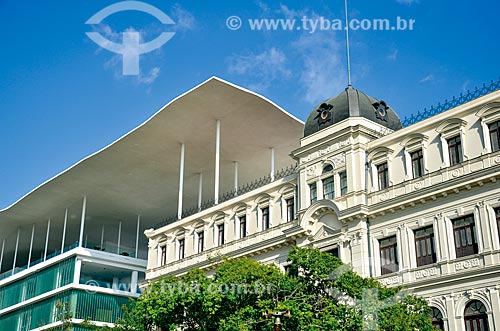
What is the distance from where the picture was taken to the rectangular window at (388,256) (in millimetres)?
30438

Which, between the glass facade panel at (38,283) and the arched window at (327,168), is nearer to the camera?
the arched window at (327,168)

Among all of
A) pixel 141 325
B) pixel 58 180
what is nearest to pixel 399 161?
pixel 141 325

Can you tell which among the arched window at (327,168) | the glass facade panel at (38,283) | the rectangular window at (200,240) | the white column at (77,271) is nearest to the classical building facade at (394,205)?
the arched window at (327,168)

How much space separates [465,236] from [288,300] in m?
8.21

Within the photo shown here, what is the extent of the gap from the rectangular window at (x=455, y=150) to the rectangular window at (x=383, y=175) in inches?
134

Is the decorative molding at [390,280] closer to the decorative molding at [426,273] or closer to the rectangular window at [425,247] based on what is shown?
the decorative molding at [426,273]

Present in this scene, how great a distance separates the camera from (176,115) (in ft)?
146

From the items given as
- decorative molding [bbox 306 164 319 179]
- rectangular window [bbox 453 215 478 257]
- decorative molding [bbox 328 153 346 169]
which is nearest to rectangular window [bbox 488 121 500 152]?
rectangular window [bbox 453 215 478 257]

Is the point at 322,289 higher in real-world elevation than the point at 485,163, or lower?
lower

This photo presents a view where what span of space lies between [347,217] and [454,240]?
17.4 feet

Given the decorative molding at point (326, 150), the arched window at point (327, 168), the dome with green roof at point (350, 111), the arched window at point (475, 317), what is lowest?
the arched window at point (475, 317)

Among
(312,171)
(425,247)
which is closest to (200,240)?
(312,171)

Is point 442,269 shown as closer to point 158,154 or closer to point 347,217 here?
point 347,217

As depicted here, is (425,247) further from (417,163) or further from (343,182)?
(343,182)
